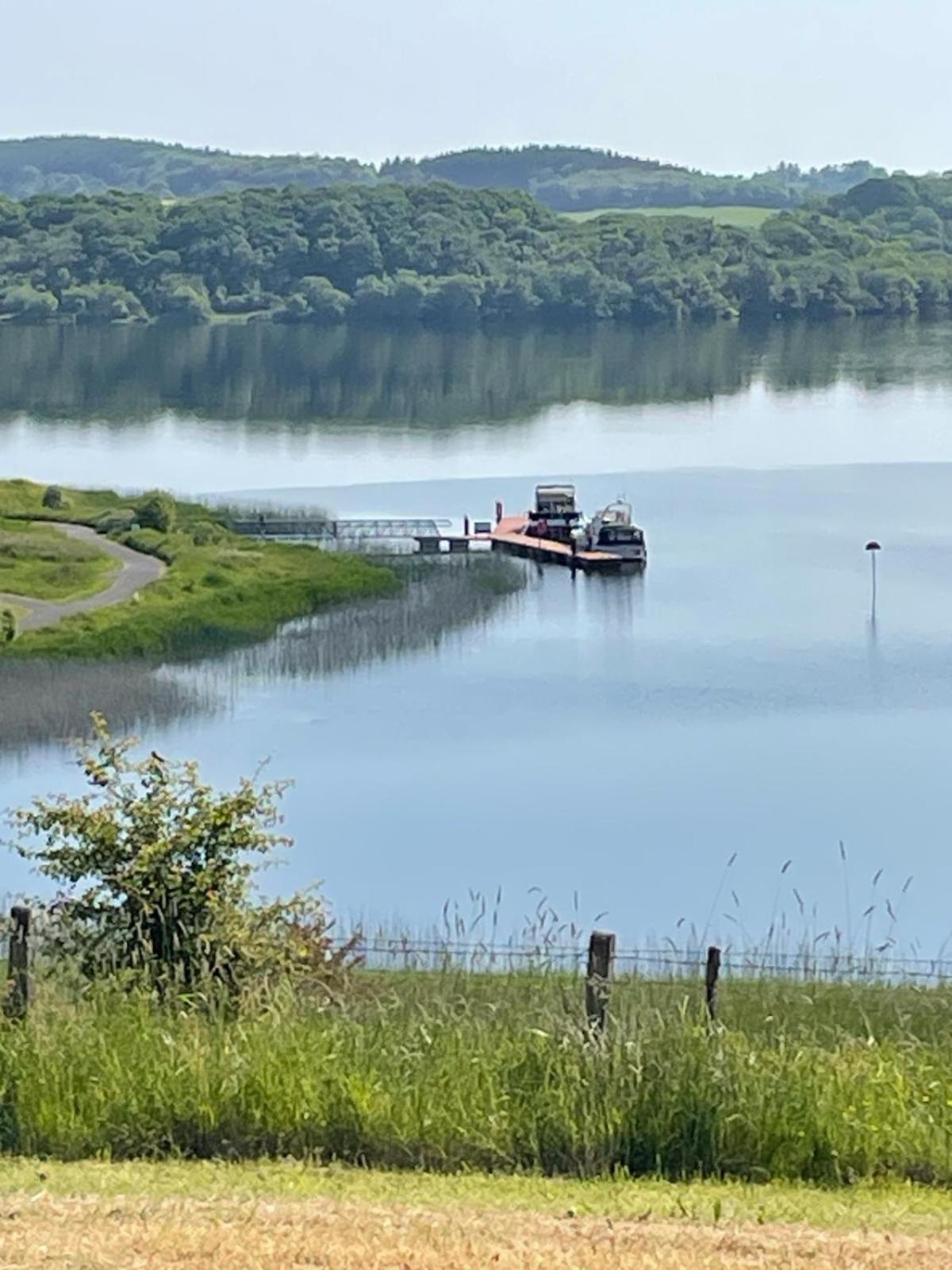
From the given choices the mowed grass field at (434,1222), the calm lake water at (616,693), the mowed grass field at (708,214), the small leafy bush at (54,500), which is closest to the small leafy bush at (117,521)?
the small leafy bush at (54,500)

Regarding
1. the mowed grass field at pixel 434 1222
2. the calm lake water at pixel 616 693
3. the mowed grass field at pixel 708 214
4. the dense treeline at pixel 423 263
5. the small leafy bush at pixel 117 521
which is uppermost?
the mowed grass field at pixel 708 214

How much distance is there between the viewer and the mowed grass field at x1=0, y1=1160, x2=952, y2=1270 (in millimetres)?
6473

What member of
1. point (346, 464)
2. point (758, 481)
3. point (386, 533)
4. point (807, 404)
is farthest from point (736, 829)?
point (807, 404)

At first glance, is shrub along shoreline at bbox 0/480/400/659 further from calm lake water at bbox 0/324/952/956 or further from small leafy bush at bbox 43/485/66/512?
calm lake water at bbox 0/324/952/956

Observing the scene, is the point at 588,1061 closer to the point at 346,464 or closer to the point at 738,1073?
the point at 738,1073

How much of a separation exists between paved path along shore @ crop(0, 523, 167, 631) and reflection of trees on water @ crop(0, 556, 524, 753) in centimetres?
Answer: 247

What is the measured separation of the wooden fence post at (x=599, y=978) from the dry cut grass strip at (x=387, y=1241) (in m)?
1.40

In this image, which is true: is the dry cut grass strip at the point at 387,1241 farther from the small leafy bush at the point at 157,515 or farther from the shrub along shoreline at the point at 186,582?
the small leafy bush at the point at 157,515

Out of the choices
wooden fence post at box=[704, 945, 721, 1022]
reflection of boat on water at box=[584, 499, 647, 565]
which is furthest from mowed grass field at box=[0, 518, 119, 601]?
wooden fence post at box=[704, 945, 721, 1022]

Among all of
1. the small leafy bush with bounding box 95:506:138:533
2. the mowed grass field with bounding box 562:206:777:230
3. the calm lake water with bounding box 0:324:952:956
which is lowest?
the calm lake water with bounding box 0:324:952:956

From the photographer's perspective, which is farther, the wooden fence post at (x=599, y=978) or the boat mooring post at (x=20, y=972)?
the boat mooring post at (x=20, y=972)

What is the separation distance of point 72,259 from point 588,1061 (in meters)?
123

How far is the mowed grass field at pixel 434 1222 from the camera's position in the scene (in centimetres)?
647

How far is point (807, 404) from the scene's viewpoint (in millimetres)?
77812
